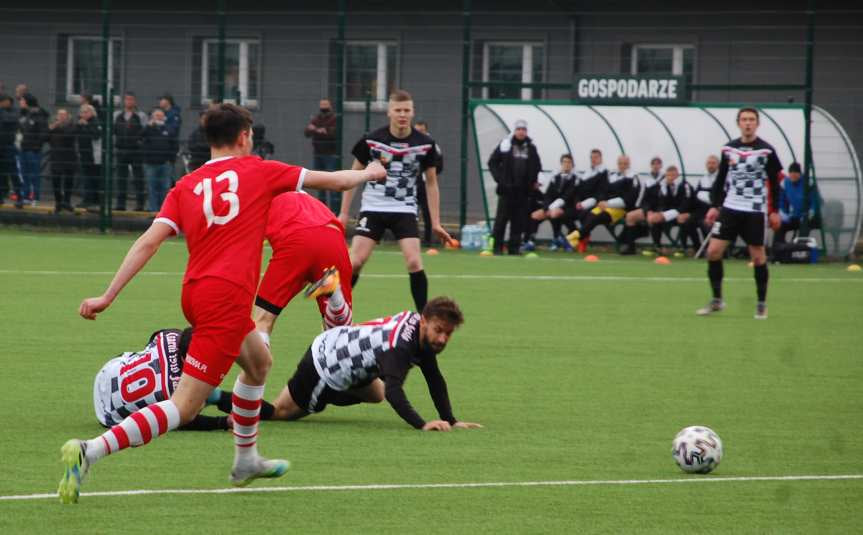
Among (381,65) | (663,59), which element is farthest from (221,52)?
(663,59)

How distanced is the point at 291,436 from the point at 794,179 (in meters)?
16.5

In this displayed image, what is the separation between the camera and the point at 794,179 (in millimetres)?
23016

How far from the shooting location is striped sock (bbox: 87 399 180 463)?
596 cm

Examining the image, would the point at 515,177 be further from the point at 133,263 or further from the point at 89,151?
the point at 133,263

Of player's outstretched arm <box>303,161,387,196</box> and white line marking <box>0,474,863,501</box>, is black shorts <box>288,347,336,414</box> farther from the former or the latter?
player's outstretched arm <box>303,161,387,196</box>

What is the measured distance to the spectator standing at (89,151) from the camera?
25.3 m

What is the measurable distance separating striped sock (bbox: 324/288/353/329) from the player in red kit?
3096 mm

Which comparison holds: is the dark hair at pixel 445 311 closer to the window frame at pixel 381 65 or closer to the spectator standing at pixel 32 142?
the spectator standing at pixel 32 142

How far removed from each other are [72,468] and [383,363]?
2.52 meters

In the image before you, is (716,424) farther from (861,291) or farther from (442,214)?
Result: (442,214)

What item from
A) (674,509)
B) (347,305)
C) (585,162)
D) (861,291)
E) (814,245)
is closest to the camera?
(674,509)

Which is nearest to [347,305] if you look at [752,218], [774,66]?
[752,218]

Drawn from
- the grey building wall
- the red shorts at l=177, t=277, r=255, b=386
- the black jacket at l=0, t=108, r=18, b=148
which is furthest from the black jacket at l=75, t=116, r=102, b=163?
the red shorts at l=177, t=277, r=255, b=386

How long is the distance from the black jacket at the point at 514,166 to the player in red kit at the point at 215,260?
16884 mm
